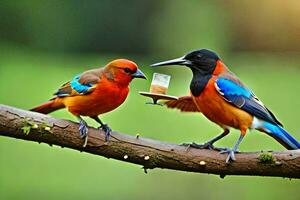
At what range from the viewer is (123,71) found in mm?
3016

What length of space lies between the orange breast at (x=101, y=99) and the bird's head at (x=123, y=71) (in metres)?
0.03

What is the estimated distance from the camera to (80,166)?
5.74 m

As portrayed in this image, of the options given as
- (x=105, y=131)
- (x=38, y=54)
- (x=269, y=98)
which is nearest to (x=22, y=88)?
(x=38, y=54)

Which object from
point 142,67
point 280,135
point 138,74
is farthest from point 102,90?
point 142,67

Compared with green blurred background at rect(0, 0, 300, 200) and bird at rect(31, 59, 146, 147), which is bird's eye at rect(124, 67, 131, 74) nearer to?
bird at rect(31, 59, 146, 147)

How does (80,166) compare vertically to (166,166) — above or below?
below

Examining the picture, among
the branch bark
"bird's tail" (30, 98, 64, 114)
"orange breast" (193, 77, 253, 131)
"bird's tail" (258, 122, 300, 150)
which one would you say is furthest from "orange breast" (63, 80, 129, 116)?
"bird's tail" (258, 122, 300, 150)

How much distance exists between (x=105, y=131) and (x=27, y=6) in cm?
603

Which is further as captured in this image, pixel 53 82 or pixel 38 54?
pixel 38 54

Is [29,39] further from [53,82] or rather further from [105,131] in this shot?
[105,131]

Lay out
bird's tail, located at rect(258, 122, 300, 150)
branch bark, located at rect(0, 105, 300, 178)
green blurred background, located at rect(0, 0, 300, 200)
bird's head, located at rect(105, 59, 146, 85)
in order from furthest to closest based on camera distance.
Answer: green blurred background, located at rect(0, 0, 300, 200) < bird's head, located at rect(105, 59, 146, 85) < bird's tail, located at rect(258, 122, 300, 150) < branch bark, located at rect(0, 105, 300, 178)

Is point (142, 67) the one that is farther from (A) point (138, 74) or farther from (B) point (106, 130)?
(B) point (106, 130)

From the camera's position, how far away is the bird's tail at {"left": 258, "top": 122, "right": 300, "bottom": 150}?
2.89 metres

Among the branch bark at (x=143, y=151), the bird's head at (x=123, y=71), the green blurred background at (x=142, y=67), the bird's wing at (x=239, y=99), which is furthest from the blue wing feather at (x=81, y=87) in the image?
the green blurred background at (x=142, y=67)
